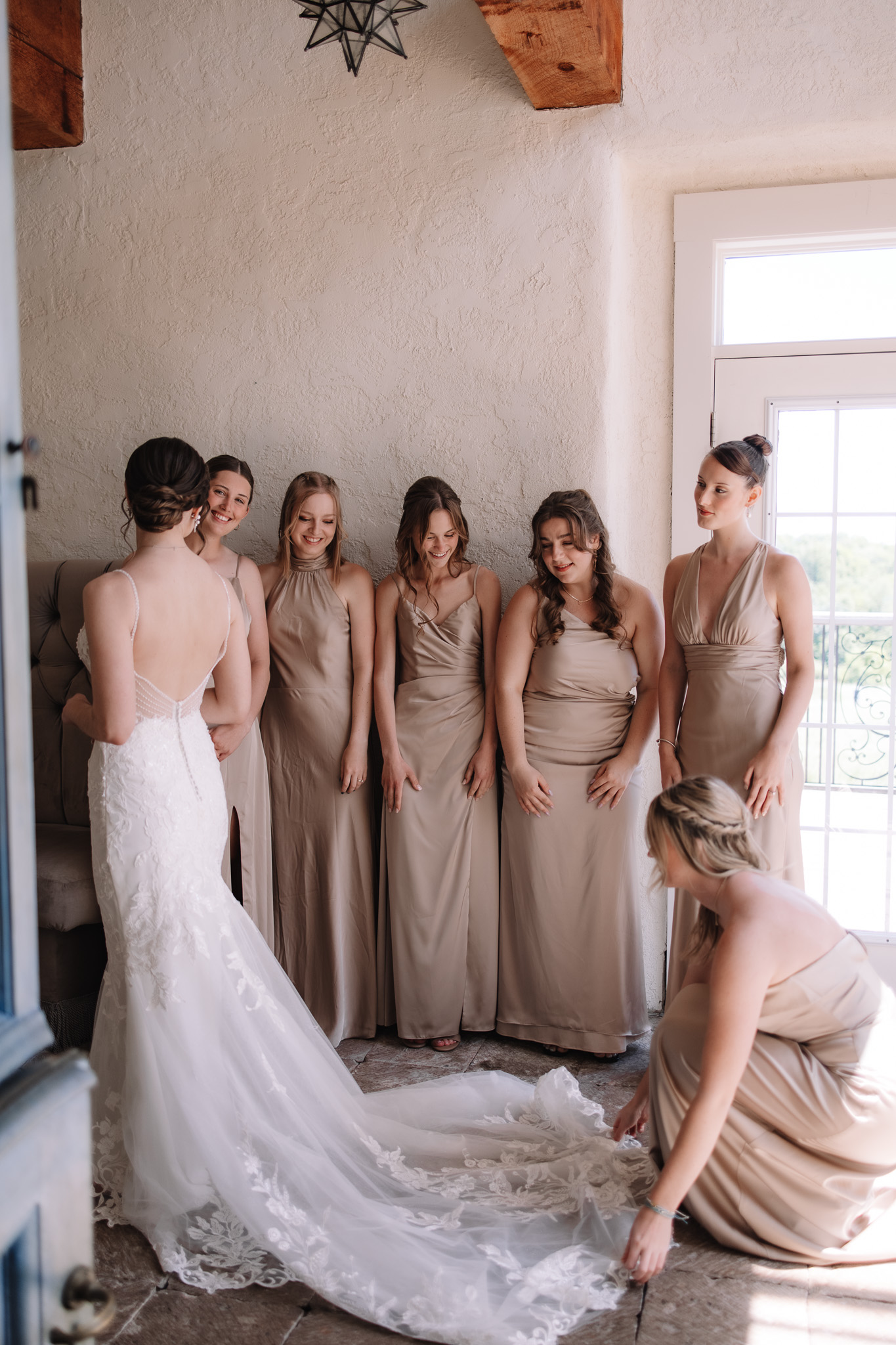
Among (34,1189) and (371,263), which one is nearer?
(34,1189)

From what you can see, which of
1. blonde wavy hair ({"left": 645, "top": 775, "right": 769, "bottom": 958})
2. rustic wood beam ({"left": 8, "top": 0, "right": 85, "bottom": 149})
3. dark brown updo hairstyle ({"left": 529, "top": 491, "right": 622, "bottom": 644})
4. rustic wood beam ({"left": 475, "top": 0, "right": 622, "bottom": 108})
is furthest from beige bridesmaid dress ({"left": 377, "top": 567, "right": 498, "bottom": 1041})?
rustic wood beam ({"left": 8, "top": 0, "right": 85, "bottom": 149})

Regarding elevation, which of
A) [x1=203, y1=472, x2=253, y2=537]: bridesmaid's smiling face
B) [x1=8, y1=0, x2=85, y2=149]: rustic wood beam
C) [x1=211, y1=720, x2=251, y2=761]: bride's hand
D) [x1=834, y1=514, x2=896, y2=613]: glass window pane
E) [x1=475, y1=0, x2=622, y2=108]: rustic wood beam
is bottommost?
[x1=211, y1=720, x2=251, y2=761]: bride's hand

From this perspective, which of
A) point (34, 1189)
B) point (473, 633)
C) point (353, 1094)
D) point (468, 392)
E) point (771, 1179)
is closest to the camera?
point (34, 1189)

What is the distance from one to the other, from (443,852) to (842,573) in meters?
1.62

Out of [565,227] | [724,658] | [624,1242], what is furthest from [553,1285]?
[565,227]

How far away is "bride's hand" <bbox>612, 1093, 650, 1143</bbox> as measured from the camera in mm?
2420

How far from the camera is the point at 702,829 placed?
2156mm

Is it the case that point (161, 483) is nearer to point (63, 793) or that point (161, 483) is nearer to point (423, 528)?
point (423, 528)

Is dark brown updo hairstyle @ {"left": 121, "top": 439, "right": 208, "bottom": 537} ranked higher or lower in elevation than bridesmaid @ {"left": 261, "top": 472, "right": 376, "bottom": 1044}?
higher

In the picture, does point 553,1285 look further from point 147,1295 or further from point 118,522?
point 118,522

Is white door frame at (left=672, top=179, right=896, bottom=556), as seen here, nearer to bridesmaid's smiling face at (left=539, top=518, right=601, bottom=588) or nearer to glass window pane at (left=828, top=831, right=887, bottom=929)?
bridesmaid's smiling face at (left=539, top=518, right=601, bottom=588)

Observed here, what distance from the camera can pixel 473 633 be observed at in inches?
138

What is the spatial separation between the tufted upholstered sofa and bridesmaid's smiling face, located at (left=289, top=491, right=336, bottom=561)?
700 mm

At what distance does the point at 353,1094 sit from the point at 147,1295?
26.9 inches
